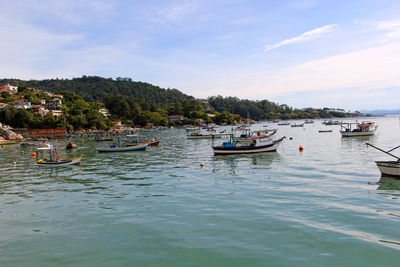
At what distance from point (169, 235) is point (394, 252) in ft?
29.8

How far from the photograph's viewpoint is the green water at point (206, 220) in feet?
35.7

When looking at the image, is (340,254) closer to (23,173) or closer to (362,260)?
(362,260)

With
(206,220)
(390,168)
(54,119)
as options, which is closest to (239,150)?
(390,168)

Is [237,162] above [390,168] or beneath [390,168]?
beneath

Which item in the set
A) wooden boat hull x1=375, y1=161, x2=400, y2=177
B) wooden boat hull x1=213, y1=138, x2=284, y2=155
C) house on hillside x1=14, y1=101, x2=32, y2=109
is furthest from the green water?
house on hillside x1=14, y1=101, x2=32, y2=109

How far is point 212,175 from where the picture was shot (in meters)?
27.6

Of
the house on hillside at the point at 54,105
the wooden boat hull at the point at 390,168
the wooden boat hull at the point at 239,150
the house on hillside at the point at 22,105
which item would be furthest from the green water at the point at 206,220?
the house on hillside at the point at 54,105

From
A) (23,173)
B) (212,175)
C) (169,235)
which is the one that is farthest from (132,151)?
(169,235)

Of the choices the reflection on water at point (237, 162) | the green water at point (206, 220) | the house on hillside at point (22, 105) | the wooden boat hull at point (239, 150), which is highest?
the house on hillside at point (22, 105)

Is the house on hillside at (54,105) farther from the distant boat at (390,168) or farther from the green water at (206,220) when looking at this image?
the distant boat at (390,168)

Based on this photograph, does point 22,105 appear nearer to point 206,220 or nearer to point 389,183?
point 206,220

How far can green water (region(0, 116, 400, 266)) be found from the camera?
1089cm

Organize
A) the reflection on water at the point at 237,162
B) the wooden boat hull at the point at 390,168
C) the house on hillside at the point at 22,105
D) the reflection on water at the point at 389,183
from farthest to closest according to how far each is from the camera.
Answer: the house on hillside at the point at 22,105, the reflection on water at the point at 237,162, the wooden boat hull at the point at 390,168, the reflection on water at the point at 389,183

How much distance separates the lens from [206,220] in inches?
576
